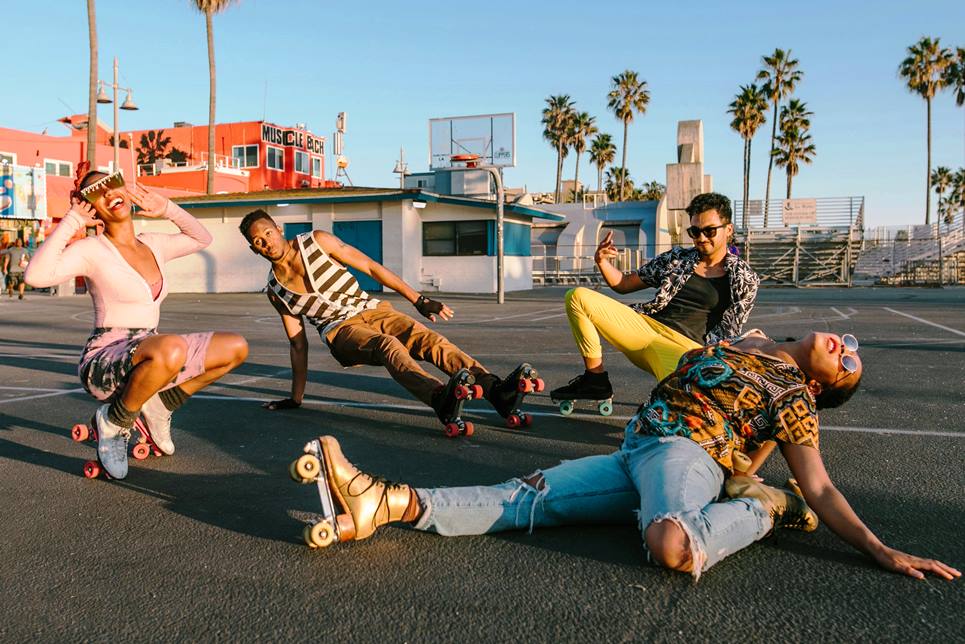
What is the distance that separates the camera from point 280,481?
4273 millimetres

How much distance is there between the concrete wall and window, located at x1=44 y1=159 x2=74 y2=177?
561 inches

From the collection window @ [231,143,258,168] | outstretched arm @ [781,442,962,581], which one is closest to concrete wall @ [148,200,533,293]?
window @ [231,143,258,168]

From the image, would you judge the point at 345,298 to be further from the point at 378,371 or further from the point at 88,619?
the point at 88,619

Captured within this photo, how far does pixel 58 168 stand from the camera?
44.1 meters

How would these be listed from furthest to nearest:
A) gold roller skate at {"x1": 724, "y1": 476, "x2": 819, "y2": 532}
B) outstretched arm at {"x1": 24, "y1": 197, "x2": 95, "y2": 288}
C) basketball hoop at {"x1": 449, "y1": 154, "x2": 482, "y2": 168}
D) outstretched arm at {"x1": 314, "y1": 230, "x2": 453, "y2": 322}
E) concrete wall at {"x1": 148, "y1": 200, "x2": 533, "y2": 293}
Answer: basketball hoop at {"x1": 449, "y1": 154, "x2": 482, "y2": 168}, concrete wall at {"x1": 148, "y1": 200, "x2": 533, "y2": 293}, outstretched arm at {"x1": 314, "y1": 230, "x2": 453, "y2": 322}, outstretched arm at {"x1": 24, "y1": 197, "x2": 95, "y2": 288}, gold roller skate at {"x1": 724, "y1": 476, "x2": 819, "y2": 532}

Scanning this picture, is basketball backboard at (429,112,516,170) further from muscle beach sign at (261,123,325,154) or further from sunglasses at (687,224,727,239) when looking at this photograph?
sunglasses at (687,224,727,239)

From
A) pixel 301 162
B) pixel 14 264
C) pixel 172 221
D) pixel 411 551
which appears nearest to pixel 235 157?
pixel 301 162

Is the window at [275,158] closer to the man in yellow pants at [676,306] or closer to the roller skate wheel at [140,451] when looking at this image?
the man in yellow pants at [676,306]

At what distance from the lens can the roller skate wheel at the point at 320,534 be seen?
117 inches

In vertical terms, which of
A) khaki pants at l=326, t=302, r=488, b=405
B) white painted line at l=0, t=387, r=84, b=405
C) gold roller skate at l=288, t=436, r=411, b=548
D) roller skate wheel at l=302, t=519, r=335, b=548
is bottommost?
white painted line at l=0, t=387, r=84, b=405

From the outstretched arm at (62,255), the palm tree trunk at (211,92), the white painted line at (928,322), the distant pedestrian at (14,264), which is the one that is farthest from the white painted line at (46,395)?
the palm tree trunk at (211,92)

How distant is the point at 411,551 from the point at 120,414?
6.62ft

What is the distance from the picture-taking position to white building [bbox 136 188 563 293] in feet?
95.6

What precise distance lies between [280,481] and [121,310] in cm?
133
